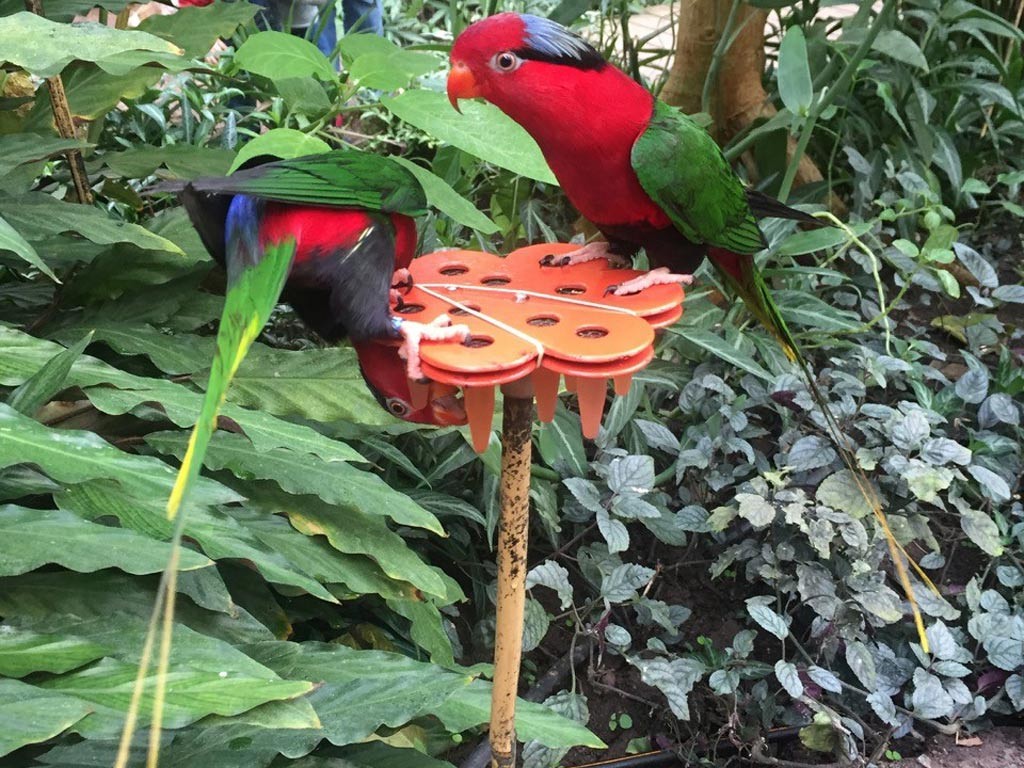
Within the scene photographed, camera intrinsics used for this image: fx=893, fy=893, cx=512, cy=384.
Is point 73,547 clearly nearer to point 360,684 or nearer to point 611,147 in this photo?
point 360,684

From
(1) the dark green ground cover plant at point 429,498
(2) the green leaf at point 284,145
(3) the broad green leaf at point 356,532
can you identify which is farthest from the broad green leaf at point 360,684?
(2) the green leaf at point 284,145

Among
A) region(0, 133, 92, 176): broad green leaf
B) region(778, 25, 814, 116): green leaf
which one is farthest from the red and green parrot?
region(0, 133, 92, 176): broad green leaf

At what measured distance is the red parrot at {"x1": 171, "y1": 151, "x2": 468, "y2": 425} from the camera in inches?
26.0

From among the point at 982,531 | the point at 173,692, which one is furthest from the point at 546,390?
the point at 982,531

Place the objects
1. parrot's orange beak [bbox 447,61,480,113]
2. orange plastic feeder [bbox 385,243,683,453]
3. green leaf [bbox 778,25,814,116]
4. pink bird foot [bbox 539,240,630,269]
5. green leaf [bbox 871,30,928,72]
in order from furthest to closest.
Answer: green leaf [bbox 871,30,928,72], green leaf [bbox 778,25,814,116], pink bird foot [bbox 539,240,630,269], parrot's orange beak [bbox 447,61,480,113], orange plastic feeder [bbox 385,243,683,453]

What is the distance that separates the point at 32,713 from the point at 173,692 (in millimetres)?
112

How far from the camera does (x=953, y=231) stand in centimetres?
181

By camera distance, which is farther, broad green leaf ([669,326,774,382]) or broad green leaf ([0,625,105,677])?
broad green leaf ([669,326,774,382])

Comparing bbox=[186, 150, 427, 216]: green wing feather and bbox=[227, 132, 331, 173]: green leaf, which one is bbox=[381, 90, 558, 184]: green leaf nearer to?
bbox=[227, 132, 331, 173]: green leaf

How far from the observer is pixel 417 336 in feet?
2.16

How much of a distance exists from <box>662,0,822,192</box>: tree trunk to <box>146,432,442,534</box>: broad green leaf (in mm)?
1251

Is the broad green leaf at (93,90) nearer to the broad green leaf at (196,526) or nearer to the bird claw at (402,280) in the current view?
Answer: the broad green leaf at (196,526)

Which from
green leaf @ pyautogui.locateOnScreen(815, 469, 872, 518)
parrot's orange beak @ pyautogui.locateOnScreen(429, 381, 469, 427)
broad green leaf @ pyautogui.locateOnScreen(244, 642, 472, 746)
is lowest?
green leaf @ pyautogui.locateOnScreen(815, 469, 872, 518)

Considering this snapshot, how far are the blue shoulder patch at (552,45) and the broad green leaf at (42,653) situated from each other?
0.67m
